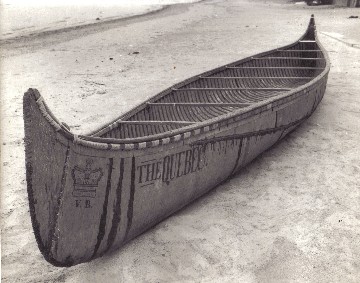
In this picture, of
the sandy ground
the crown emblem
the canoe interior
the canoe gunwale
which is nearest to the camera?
the canoe gunwale

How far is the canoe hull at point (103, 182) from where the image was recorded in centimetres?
254

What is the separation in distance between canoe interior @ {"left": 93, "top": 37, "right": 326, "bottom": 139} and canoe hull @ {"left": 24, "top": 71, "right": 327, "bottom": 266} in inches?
22.6

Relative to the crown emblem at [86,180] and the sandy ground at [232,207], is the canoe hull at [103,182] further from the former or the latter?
the sandy ground at [232,207]

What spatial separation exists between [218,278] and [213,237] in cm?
51

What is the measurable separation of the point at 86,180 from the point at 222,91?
389cm

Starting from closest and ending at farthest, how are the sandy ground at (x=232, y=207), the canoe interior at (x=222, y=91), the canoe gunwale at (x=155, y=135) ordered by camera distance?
the canoe gunwale at (x=155, y=135)
the sandy ground at (x=232, y=207)
the canoe interior at (x=222, y=91)

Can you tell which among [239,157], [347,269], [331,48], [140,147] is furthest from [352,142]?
[331,48]

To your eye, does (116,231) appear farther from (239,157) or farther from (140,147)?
(239,157)

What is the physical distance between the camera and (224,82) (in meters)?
6.31

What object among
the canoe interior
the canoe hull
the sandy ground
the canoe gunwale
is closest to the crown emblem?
the canoe hull

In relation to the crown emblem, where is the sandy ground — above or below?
below

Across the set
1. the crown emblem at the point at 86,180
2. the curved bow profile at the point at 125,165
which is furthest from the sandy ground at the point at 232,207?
the crown emblem at the point at 86,180

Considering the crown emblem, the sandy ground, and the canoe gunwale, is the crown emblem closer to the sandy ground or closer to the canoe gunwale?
the canoe gunwale

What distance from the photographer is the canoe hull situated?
254 cm
